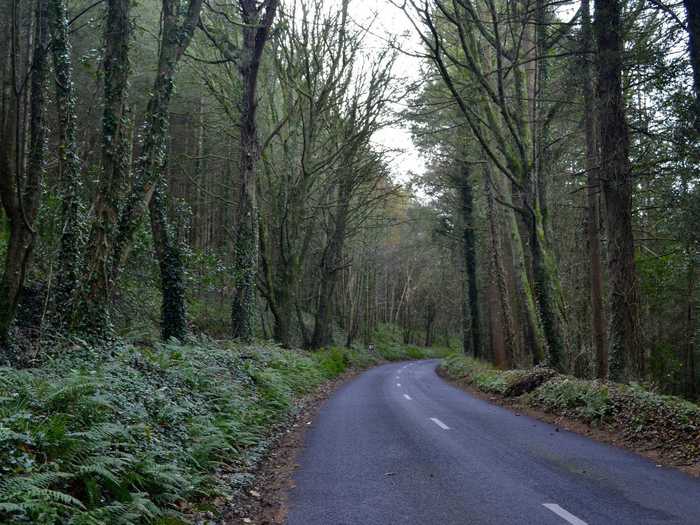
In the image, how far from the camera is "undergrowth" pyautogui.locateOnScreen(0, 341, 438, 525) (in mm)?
4430

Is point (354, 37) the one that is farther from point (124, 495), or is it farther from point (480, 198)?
point (124, 495)

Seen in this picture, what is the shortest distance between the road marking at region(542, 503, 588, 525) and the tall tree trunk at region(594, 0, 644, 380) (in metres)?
7.20

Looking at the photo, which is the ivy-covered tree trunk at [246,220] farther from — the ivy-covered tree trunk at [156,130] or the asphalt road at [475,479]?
the asphalt road at [475,479]

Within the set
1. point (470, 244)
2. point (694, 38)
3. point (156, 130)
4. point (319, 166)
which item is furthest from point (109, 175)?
point (470, 244)

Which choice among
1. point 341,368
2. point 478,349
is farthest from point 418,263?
point 341,368

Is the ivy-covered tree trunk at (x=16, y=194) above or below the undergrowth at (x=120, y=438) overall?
above

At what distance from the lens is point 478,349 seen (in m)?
31.6

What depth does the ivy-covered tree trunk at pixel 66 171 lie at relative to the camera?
10.4 metres

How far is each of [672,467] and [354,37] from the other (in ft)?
66.1

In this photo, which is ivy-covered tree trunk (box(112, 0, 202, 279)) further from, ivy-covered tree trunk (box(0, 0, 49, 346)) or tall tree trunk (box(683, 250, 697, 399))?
tall tree trunk (box(683, 250, 697, 399))

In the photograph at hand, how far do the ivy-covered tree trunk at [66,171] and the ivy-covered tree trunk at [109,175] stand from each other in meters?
0.35

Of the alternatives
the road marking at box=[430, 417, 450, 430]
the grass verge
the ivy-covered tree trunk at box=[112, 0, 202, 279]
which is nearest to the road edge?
the grass verge

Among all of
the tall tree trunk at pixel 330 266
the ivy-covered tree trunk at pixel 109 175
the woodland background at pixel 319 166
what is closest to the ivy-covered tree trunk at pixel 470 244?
the woodland background at pixel 319 166

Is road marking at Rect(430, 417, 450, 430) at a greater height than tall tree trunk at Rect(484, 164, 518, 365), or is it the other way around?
tall tree trunk at Rect(484, 164, 518, 365)
